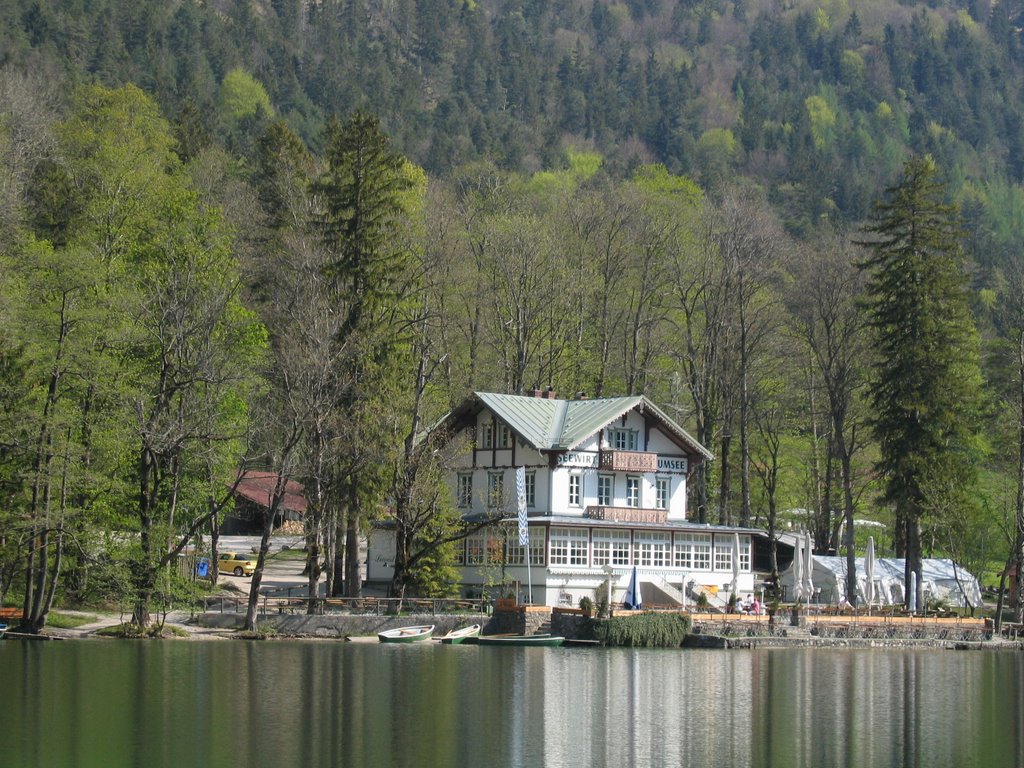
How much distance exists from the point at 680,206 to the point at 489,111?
73.2 metres

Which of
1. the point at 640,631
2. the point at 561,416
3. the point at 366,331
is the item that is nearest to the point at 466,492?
the point at 561,416

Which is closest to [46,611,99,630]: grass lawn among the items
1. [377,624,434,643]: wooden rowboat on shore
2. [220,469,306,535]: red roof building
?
[377,624,434,643]: wooden rowboat on shore

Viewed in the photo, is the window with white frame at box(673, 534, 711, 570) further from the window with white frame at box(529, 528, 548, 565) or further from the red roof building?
the red roof building

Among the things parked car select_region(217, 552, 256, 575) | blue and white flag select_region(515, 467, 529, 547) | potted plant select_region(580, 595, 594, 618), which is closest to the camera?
potted plant select_region(580, 595, 594, 618)

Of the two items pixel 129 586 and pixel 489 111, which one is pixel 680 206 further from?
pixel 489 111

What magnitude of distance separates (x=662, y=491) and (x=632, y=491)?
196 centimetres

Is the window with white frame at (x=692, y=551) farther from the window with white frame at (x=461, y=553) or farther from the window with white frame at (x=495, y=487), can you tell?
the window with white frame at (x=461, y=553)

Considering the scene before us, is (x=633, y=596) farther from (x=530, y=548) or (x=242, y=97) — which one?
(x=242, y=97)

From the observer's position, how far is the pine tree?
62219 mm

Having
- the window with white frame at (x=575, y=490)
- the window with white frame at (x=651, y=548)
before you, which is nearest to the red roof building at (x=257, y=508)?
the window with white frame at (x=575, y=490)

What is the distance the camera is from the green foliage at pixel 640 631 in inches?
1992

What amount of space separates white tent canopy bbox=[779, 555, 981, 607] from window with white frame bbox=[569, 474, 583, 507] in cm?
1048

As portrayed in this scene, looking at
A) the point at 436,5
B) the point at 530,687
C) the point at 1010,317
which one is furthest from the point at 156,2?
the point at 530,687

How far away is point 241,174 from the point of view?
88.7 m
